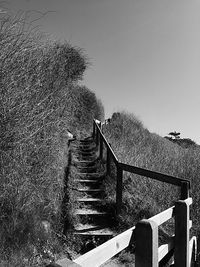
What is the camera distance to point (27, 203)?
5.11m

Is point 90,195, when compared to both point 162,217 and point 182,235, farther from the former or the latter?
point 162,217

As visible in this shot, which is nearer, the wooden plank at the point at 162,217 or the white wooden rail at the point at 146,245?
the white wooden rail at the point at 146,245

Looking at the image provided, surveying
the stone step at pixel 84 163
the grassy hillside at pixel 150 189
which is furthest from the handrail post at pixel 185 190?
the stone step at pixel 84 163

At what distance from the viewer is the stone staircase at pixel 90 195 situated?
6657 millimetres

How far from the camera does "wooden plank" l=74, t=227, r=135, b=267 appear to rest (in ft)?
7.02

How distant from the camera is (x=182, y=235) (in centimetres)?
418

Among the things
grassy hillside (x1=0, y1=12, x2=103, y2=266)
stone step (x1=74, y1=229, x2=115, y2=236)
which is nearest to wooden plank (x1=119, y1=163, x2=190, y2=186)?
stone step (x1=74, y1=229, x2=115, y2=236)

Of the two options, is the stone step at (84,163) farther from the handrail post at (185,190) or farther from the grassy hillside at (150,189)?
the handrail post at (185,190)

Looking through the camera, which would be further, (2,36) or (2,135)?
(2,36)

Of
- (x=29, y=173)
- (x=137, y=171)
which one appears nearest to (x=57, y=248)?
(x=29, y=173)

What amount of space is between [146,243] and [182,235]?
156 cm

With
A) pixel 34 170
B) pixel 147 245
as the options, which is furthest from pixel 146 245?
pixel 34 170

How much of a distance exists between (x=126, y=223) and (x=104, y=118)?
16151 millimetres

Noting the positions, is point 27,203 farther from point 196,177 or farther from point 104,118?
point 104,118
